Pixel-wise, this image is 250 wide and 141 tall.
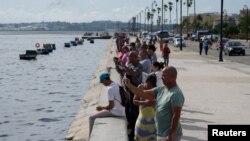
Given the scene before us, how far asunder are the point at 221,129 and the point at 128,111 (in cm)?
412

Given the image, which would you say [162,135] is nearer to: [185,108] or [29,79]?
[185,108]

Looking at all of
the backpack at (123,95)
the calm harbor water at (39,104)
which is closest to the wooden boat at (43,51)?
the calm harbor water at (39,104)

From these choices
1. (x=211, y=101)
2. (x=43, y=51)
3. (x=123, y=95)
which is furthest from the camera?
(x=43, y=51)

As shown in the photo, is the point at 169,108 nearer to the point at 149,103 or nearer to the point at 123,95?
the point at 149,103

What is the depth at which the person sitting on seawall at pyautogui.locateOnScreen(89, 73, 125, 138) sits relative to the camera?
1073cm

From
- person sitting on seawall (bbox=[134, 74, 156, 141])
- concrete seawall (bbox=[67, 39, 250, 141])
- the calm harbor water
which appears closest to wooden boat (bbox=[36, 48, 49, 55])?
the calm harbor water

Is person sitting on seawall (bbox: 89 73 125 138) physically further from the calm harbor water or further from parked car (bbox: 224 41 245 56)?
parked car (bbox: 224 41 245 56)

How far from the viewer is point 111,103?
36.1 feet

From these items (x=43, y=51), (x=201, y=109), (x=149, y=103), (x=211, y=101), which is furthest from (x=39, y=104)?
(x=43, y=51)

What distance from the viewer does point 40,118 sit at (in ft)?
79.2

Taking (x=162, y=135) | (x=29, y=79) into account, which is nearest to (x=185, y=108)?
(x=162, y=135)

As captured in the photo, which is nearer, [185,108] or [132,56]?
[132,56]

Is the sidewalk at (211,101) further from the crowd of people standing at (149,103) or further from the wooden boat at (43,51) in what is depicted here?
the wooden boat at (43,51)

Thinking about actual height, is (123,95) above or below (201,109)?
above
